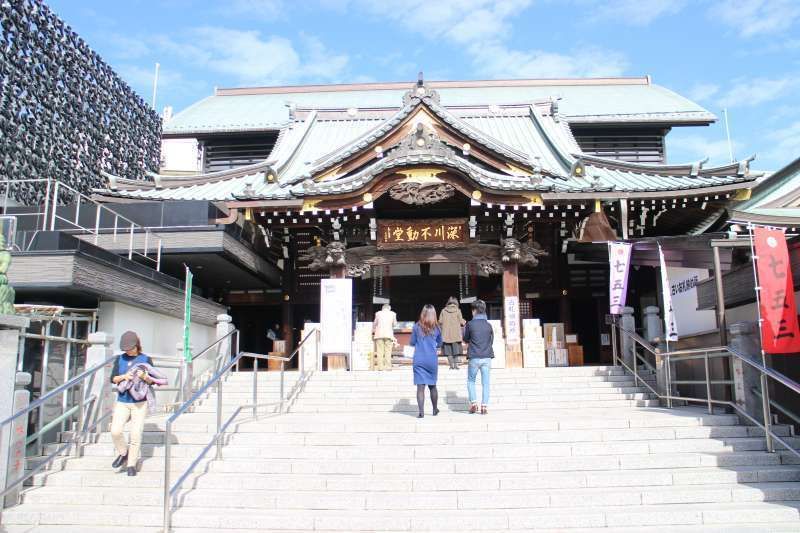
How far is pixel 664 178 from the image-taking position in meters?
14.8

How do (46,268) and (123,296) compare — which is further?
(123,296)

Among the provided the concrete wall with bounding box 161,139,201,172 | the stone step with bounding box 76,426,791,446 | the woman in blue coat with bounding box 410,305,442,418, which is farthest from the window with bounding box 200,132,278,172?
the stone step with bounding box 76,426,791,446

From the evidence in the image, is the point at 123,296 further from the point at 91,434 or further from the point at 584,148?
the point at 584,148

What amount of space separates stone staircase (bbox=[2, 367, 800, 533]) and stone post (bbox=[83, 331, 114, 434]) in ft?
1.64

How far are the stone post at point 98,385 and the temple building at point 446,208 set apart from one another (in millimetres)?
5855

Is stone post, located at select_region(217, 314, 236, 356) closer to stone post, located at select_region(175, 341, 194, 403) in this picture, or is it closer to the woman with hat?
stone post, located at select_region(175, 341, 194, 403)

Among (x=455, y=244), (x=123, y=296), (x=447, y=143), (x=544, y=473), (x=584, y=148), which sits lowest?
(x=544, y=473)

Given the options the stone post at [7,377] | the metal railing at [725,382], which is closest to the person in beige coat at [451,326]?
the metal railing at [725,382]

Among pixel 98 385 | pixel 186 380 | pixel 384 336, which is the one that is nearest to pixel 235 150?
pixel 384 336

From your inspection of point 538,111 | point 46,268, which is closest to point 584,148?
point 538,111

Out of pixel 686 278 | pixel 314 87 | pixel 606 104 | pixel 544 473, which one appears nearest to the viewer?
pixel 544 473

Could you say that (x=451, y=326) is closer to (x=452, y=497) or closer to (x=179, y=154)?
(x=452, y=497)

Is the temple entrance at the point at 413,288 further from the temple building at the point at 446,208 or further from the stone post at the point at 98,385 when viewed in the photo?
the stone post at the point at 98,385

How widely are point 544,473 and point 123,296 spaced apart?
741 cm
